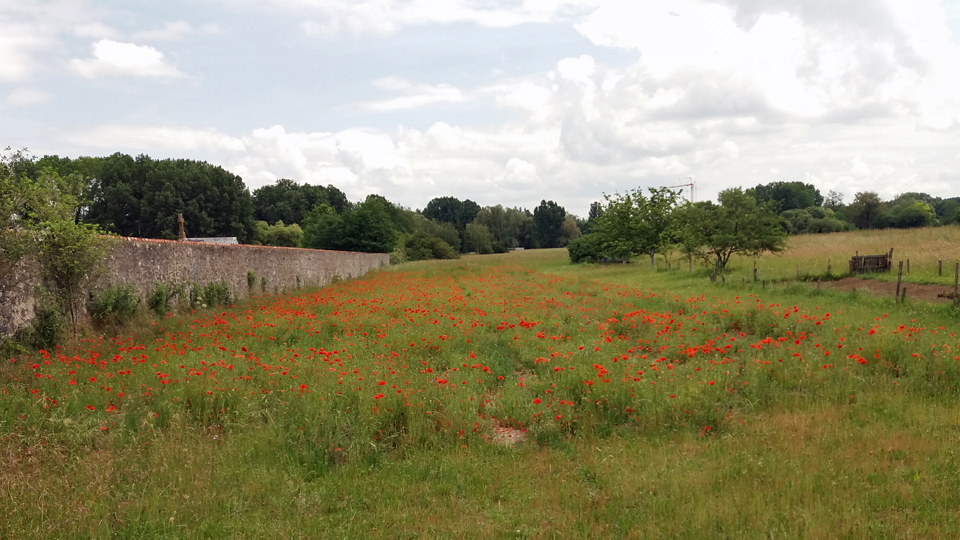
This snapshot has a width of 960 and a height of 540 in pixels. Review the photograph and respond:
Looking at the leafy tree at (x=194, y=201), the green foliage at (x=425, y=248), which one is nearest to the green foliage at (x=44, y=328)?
the leafy tree at (x=194, y=201)

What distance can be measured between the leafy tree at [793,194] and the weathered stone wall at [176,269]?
356 ft

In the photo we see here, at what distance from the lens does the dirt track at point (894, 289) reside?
15.3m

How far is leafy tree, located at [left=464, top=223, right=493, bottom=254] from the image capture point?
98688 millimetres

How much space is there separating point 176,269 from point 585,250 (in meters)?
43.7

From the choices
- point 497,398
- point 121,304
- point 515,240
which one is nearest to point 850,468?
point 497,398

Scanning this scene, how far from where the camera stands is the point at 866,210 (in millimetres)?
80875

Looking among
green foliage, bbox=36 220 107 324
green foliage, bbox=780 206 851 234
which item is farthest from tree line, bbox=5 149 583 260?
green foliage, bbox=780 206 851 234

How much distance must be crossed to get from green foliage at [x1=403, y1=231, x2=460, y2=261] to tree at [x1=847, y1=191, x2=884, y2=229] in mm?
61155

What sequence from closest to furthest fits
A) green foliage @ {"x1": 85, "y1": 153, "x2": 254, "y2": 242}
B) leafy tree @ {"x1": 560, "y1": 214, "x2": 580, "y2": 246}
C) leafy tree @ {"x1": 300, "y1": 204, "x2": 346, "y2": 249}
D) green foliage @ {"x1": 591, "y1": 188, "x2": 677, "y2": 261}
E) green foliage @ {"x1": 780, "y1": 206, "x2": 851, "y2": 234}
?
1. green foliage @ {"x1": 591, "y1": 188, "x2": 677, "y2": 261}
2. leafy tree @ {"x1": 300, "y1": 204, "x2": 346, "y2": 249}
3. green foliage @ {"x1": 85, "y1": 153, "x2": 254, "y2": 242}
4. green foliage @ {"x1": 780, "y1": 206, "x2": 851, "y2": 234}
5. leafy tree @ {"x1": 560, "y1": 214, "x2": 580, "y2": 246}

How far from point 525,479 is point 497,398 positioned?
81.2 inches

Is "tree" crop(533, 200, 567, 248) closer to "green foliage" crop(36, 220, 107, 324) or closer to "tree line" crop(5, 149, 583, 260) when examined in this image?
"tree line" crop(5, 149, 583, 260)

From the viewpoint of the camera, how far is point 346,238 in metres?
51.8

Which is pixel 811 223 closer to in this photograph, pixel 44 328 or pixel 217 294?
pixel 217 294

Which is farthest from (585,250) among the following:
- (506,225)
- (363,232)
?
(506,225)
